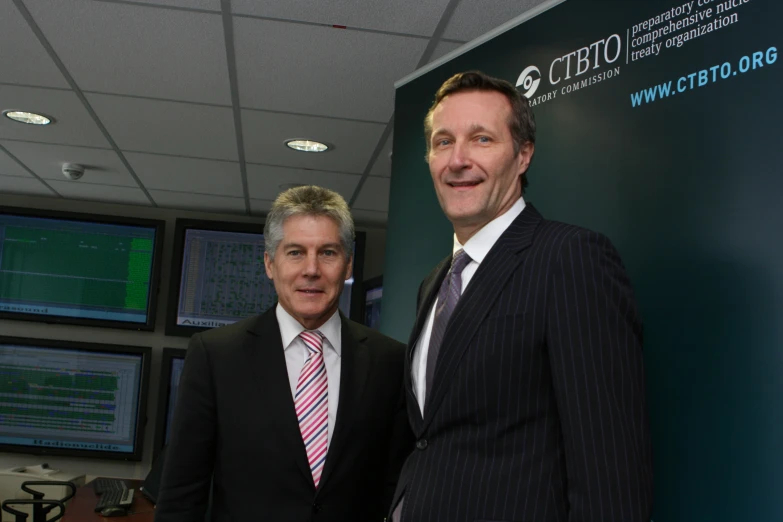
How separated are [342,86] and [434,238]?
891mm

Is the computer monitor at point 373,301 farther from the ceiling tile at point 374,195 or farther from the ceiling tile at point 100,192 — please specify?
the ceiling tile at point 100,192

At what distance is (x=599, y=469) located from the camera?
97 centimetres

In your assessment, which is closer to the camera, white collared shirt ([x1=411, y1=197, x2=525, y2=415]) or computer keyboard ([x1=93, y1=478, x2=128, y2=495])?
white collared shirt ([x1=411, y1=197, x2=525, y2=415])

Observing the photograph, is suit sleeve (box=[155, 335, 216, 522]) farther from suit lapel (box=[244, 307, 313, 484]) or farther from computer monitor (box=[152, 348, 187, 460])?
computer monitor (box=[152, 348, 187, 460])

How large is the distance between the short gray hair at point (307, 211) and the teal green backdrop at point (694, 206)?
0.55m

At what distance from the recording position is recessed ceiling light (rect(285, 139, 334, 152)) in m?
3.52

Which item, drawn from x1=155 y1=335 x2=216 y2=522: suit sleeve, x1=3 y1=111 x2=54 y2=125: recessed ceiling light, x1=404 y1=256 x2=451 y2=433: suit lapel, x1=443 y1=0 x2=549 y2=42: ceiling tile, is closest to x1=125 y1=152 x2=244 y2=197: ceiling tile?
x1=3 y1=111 x2=54 y2=125: recessed ceiling light

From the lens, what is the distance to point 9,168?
4344mm

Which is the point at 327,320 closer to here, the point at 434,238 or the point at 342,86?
the point at 434,238

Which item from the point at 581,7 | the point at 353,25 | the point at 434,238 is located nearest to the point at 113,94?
the point at 353,25

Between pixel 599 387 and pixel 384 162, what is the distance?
9.50 ft

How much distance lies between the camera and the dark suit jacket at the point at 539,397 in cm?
98

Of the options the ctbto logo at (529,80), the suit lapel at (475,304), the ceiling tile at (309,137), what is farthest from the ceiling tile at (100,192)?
the suit lapel at (475,304)

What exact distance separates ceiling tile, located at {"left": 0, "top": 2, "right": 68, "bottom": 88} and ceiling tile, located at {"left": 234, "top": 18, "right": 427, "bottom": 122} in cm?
72
